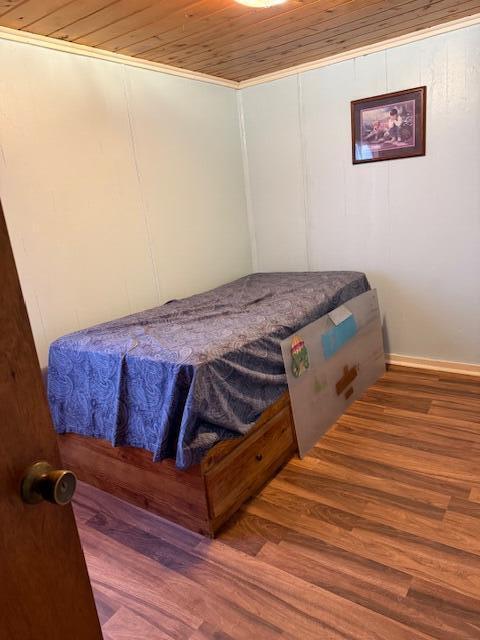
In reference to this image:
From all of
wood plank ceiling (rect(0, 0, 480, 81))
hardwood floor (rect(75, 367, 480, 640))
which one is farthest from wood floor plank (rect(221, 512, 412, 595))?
wood plank ceiling (rect(0, 0, 480, 81))

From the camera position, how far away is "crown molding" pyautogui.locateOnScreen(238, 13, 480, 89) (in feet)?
8.12

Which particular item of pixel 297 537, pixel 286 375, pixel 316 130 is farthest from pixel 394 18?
pixel 297 537

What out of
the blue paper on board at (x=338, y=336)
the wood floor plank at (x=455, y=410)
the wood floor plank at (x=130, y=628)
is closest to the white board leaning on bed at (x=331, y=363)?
the blue paper on board at (x=338, y=336)

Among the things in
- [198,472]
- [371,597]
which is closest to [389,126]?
[198,472]

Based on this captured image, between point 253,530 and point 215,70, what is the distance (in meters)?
2.83

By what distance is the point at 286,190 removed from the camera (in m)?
3.35

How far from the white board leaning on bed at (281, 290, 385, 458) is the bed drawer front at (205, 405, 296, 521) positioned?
8 cm

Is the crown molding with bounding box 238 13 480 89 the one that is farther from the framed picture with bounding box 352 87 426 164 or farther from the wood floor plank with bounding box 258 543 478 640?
the wood floor plank with bounding box 258 543 478 640

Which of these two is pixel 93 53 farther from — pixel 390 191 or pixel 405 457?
pixel 405 457

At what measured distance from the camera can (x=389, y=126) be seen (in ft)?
9.29

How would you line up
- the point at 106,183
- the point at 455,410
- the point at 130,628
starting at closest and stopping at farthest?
the point at 130,628 → the point at 106,183 → the point at 455,410

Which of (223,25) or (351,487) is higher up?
(223,25)

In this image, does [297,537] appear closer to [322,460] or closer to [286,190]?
[322,460]

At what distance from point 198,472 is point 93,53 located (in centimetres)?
219
